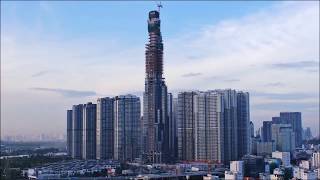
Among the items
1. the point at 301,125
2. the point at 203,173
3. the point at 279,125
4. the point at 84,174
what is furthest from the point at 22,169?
the point at 301,125

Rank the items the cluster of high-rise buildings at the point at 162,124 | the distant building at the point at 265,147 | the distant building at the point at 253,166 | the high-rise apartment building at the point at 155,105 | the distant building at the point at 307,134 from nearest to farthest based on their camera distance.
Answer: the distant building at the point at 253,166
the cluster of high-rise buildings at the point at 162,124
the high-rise apartment building at the point at 155,105
the distant building at the point at 265,147
the distant building at the point at 307,134

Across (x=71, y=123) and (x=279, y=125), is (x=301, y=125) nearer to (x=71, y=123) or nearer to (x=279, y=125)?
(x=279, y=125)

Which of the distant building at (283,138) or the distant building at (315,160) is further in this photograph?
the distant building at (283,138)

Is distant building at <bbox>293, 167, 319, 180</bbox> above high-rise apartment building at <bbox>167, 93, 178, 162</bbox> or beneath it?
beneath

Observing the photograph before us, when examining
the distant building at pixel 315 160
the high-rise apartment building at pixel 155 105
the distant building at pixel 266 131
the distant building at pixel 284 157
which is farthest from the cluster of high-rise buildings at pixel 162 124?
the distant building at pixel 266 131

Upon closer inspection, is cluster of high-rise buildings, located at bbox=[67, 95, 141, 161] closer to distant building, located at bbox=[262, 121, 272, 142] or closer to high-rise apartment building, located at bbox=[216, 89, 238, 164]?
high-rise apartment building, located at bbox=[216, 89, 238, 164]

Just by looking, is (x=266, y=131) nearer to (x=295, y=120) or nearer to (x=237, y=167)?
(x=295, y=120)

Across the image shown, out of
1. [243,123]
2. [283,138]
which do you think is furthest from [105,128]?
[283,138]

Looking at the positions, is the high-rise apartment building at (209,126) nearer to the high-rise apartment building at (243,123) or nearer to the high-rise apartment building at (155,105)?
the high-rise apartment building at (243,123)

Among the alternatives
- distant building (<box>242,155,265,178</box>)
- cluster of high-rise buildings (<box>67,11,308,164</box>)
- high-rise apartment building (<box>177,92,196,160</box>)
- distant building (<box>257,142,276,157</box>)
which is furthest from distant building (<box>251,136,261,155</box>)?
distant building (<box>242,155,265,178</box>)
